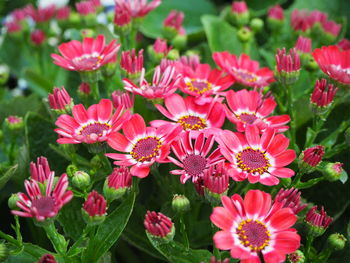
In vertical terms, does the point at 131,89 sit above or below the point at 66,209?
above

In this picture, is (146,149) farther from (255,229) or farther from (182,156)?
(255,229)

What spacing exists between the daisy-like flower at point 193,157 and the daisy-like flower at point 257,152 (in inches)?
0.9

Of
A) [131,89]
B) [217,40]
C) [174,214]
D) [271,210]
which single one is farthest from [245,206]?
[217,40]

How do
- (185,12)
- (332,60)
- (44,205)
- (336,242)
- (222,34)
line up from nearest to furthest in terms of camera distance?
1. (44,205)
2. (336,242)
3. (332,60)
4. (222,34)
5. (185,12)

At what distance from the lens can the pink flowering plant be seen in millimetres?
648

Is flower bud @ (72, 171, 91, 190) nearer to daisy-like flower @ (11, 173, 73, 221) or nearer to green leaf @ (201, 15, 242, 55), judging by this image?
daisy-like flower @ (11, 173, 73, 221)

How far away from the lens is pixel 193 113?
81cm

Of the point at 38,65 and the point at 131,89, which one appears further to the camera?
the point at 38,65

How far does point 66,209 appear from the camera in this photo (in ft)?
2.74

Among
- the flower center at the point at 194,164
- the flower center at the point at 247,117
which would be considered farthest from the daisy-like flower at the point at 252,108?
the flower center at the point at 194,164

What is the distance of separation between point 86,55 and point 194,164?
32 centimetres

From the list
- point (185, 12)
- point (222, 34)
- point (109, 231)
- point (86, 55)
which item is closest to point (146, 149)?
point (109, 231)

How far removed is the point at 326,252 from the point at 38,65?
916 millimetres

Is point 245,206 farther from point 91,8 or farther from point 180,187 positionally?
point 91,8
